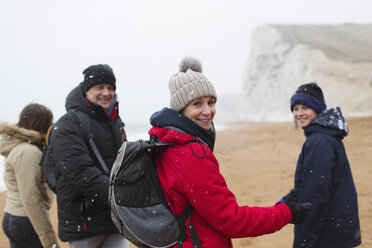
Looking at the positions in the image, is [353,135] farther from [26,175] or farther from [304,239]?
[26,175]

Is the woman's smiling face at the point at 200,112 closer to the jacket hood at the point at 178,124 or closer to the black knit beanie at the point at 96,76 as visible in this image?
the jacket hood at the point at 178,124

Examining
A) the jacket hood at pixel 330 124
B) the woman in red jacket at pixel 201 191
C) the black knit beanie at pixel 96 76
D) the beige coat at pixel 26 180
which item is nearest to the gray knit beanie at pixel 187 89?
the woman in red jacket at pixel 201 191

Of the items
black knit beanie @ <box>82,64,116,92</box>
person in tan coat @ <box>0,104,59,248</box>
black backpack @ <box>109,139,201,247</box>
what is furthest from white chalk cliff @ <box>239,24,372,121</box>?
black backpack @ <box>109,139,201,247</box>

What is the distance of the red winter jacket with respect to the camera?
1342 millimetres

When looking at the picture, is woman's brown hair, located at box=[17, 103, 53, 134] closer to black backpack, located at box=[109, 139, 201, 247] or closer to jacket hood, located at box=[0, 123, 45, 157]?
jacket hood, located at box=[0, 123, 45, 157]

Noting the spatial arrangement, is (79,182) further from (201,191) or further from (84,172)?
(201,191)

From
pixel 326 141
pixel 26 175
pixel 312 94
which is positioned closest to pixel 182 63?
pixel 312 94

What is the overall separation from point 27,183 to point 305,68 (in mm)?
38142

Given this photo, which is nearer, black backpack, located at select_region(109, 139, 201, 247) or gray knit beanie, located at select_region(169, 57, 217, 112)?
black backpack, located at select_region(109, 139, 201, 247)

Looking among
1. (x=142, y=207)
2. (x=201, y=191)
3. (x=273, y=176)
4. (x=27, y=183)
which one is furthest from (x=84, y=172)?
(x=273, y=176)

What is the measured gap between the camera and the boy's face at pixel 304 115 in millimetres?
2500

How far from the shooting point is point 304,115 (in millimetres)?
2525

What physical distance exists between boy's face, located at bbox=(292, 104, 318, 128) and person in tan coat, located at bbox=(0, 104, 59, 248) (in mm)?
2533

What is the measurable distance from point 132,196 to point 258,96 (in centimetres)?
4607
